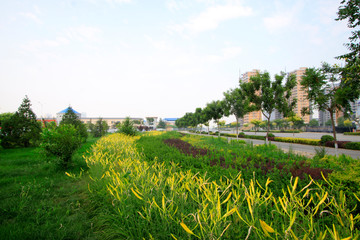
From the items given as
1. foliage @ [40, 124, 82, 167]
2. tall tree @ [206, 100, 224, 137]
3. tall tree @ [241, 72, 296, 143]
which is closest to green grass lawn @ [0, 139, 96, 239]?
foliage @ [40, 124, 82, 167]

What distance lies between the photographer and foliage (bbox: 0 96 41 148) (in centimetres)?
1063

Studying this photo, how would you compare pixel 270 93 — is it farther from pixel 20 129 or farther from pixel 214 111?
pixel 20 129

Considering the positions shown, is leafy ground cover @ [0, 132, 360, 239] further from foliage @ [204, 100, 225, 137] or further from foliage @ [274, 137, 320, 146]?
foliage @ [204, 100, 225, 137]

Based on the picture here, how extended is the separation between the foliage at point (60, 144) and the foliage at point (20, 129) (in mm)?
6604

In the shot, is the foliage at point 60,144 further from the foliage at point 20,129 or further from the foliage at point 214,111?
the foliage at point 214,111

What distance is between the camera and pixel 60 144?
5559 mm

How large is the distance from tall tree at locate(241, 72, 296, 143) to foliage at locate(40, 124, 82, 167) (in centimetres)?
1148

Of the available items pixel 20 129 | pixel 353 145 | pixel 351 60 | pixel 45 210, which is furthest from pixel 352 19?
pixel 20 129

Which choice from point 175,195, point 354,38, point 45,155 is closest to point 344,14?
point 354,38

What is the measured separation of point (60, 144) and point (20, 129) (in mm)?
8228

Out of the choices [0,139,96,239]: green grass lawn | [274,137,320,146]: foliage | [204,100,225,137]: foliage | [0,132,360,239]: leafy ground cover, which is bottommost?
[274,137,320,146]: foliage

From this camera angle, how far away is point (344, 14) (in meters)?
8.08

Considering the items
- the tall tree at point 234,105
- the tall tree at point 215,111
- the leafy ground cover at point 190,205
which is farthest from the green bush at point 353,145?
the tall tree at point 215,111

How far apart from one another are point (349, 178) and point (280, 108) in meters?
11.4
